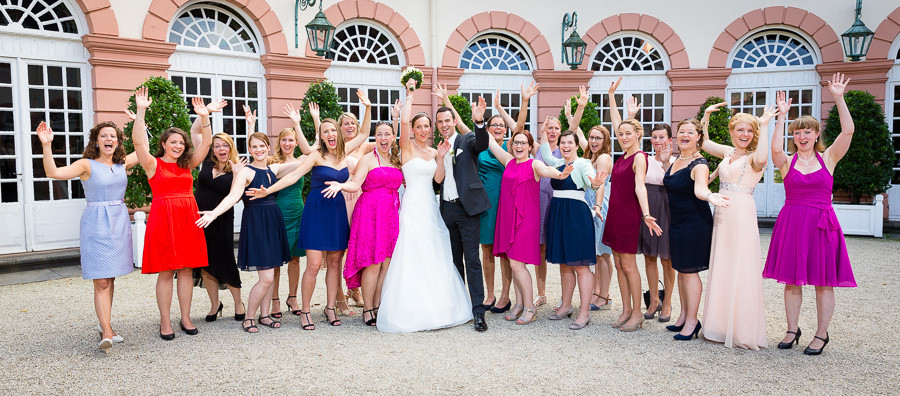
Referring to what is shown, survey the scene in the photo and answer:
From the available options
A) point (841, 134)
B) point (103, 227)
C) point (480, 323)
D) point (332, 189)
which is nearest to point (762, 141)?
point (841, 134)

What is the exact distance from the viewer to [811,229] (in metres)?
4.36

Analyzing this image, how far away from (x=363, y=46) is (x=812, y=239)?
8.88 metres

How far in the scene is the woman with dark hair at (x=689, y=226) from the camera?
4730mm

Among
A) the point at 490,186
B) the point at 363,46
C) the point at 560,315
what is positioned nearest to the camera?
the point at 560,315

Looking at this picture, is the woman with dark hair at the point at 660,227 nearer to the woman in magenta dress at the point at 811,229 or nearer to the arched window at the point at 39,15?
the woman in magenta dress at the point at 811,229

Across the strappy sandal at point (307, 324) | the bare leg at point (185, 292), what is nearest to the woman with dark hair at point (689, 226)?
the strappy sandal at point (307, 324)

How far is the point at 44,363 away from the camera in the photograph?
168 inches

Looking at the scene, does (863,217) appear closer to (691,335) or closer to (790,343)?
(790,343)

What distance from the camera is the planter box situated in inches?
423

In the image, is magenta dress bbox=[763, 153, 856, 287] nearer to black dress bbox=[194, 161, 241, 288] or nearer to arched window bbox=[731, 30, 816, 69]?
black dress bbox=[194, 161, 241, 288]

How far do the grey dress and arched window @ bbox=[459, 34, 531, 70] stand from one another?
28.4 ft

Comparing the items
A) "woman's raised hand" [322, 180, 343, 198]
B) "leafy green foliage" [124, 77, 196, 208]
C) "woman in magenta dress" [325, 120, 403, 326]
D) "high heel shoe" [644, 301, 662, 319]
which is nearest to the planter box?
"high heel shoe" [644, 301, 662, 319]

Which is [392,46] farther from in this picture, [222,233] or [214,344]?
[214,344]

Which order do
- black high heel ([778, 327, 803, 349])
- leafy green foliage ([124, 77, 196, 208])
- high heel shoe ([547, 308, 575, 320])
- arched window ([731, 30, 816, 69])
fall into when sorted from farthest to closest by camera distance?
arched window ([731, 30, 816, 69]), leafy green foliage ([124, 77, 196, 208]), high heel shoe ([547, 308, 575, 320]), black high heel ([778, 327, 803, 349])
